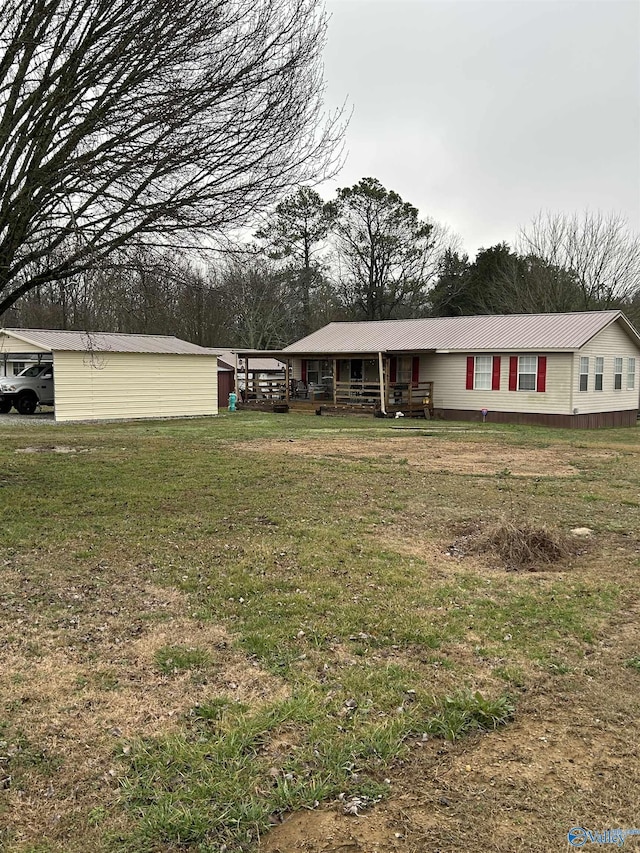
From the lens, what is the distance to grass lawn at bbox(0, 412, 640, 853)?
8.82 ft

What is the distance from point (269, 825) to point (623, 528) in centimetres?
613

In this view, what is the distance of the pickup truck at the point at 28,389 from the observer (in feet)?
79.4

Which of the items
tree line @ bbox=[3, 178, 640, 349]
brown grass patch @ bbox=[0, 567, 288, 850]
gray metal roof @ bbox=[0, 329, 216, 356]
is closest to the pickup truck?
gray metal roof @ bbox=[0, 329, 216, 356]

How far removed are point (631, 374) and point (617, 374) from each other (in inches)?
63.6

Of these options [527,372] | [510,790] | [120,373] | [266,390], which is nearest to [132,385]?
[120,373]

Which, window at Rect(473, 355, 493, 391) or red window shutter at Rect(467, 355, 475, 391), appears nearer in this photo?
window at Rect(473, 355, 493, 391)

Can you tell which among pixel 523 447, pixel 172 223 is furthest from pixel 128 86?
pixel 523 447

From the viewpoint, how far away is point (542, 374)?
76.8ft

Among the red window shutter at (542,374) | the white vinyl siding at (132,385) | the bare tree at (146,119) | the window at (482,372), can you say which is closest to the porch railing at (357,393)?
the window at (482,372)

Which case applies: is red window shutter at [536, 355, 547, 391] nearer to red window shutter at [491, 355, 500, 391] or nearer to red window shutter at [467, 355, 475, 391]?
red window shutter at [491, 355, 500, 391]

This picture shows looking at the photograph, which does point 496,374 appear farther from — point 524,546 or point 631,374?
point 524,546

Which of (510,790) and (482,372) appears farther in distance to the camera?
(482,372)

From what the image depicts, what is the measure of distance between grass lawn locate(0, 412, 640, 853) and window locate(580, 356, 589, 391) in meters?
15.4

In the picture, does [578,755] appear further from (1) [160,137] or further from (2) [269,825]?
(1) [160,137]
